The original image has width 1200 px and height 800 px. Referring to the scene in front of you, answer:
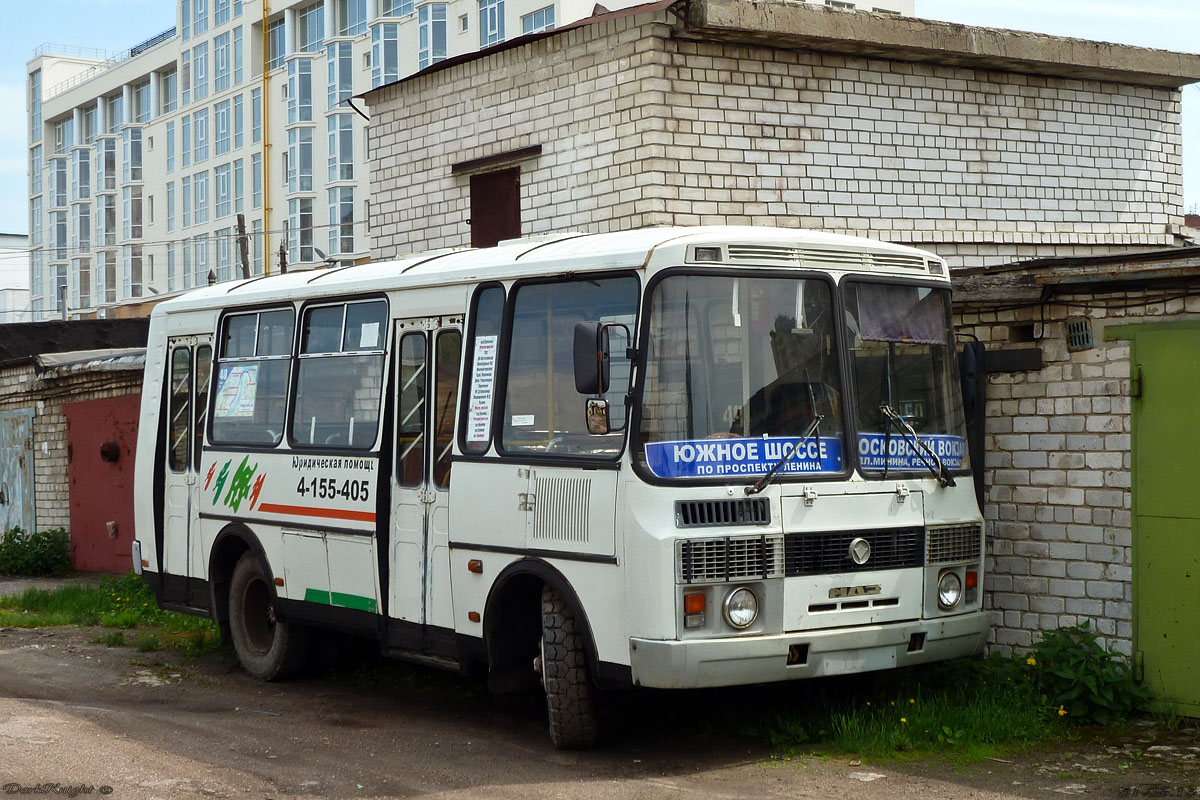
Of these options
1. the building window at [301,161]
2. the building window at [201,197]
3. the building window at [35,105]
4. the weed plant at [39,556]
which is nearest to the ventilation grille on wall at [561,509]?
the weed plant at [39,556]

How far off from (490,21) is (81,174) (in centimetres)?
3306

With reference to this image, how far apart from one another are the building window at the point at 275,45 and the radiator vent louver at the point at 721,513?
156ft

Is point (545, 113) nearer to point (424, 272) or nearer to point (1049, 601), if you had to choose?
point (424, 272)

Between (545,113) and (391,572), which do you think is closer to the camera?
(391,572)

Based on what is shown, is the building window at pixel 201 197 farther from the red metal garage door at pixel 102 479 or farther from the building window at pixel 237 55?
the red metal garage door at pixel 102 479

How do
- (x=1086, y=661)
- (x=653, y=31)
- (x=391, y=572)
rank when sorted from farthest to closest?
1. (x=653, y=31)
2. (x=391, y=572)
3. (x=1086, y=661)

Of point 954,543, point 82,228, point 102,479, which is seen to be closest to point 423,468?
point 954,543

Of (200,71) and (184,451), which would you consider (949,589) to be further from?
(200,71)

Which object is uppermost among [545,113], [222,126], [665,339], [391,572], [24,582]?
[222,126]

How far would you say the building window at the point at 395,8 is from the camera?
4559cm

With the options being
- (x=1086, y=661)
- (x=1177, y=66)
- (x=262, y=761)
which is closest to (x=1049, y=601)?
(x=1086, y=661)

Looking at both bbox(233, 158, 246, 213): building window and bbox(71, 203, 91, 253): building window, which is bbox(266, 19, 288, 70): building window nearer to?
bbox(233, 158, 246, 213): building window

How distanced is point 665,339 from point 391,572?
2649 millimetres

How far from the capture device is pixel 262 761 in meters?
7.52
